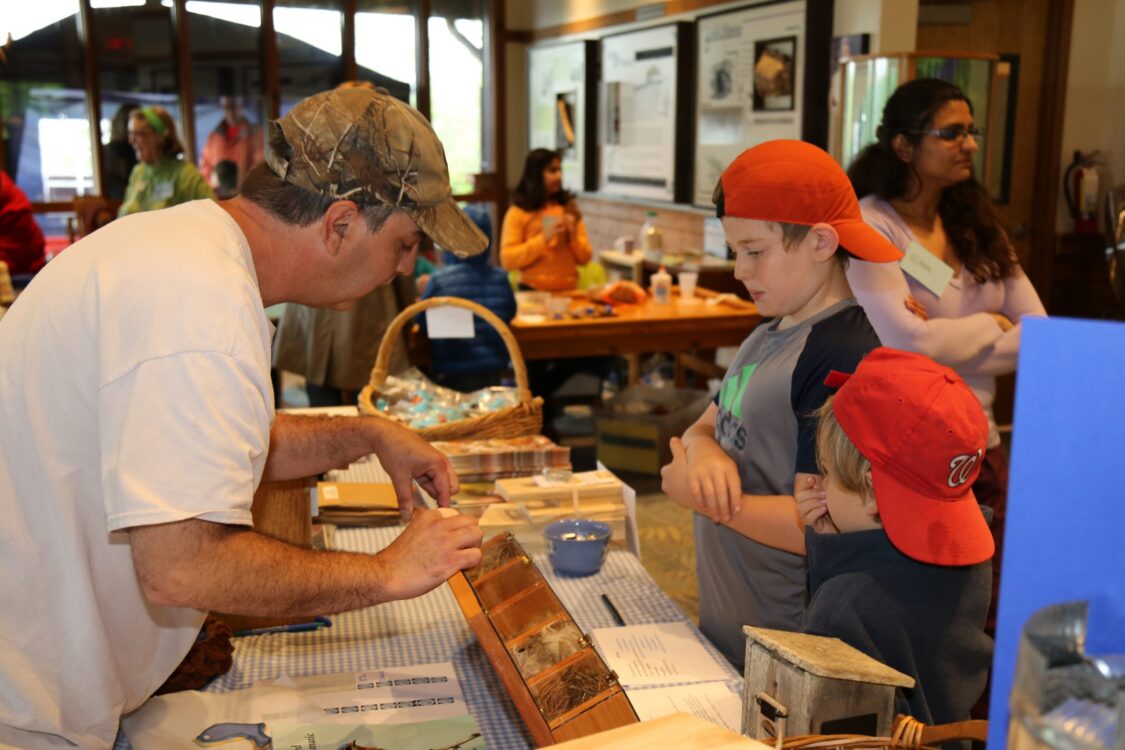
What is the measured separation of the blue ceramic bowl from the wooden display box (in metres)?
0.42

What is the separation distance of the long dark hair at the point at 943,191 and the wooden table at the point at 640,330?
2.08m

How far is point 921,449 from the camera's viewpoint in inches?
46.8

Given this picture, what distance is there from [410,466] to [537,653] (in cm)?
54

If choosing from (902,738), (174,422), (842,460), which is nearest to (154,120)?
(174,422)

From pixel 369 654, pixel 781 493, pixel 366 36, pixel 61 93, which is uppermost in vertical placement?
pixel 366 36

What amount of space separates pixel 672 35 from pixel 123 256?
246 inches

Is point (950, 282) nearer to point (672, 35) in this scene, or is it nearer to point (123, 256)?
point (123, 256)

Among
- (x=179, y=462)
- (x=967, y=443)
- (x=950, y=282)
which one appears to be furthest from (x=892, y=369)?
(x=950, y=282)

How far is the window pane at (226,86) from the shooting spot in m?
8.69

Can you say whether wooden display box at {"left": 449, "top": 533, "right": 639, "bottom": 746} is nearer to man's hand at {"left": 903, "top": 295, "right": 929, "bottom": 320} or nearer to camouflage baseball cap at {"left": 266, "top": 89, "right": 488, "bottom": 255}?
camouflage baseball cap at {"left": 266, "top": 89, "right": 488, "bottom": 255}

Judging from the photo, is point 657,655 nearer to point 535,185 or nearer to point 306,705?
point 306,705

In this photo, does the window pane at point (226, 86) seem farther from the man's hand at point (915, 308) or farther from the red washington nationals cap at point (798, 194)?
the red washington nationals cap at point (798, 194)

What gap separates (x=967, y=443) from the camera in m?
1.18

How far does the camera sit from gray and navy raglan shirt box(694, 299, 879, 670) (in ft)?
5.25
